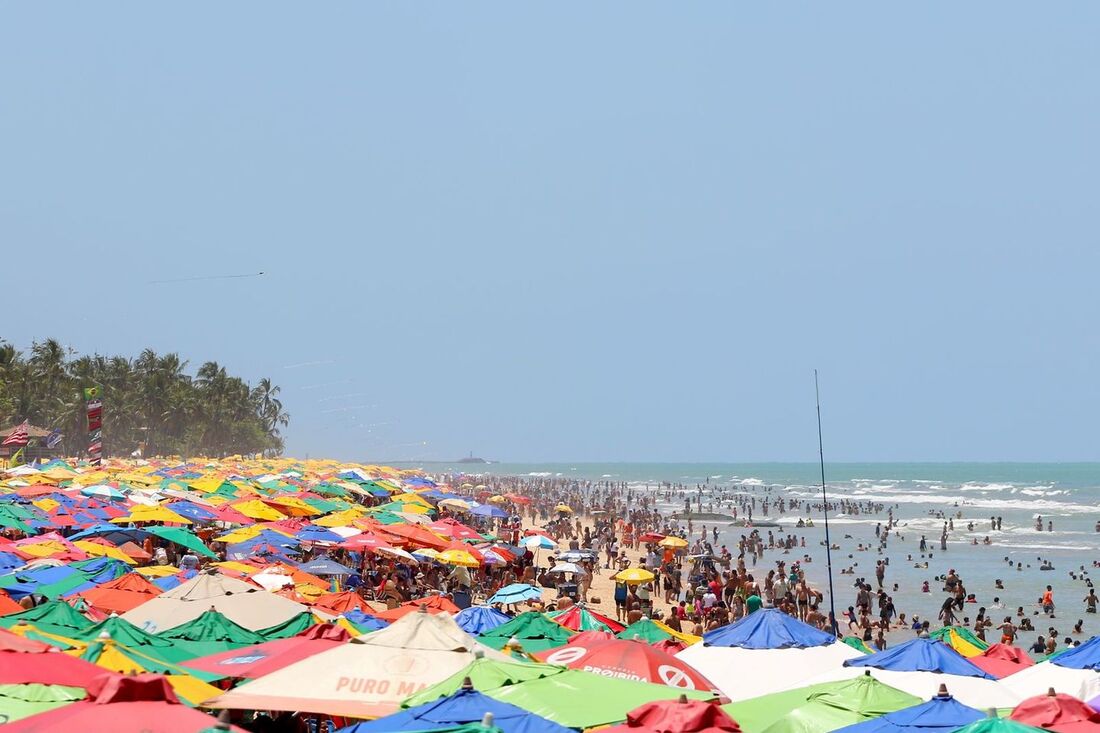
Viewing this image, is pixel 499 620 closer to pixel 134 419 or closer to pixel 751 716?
pixel 751 716

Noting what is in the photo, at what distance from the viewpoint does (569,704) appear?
7.43 m

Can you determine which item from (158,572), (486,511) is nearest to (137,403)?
(486,511)

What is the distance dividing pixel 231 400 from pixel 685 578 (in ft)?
279

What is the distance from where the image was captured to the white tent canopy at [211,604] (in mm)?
11102

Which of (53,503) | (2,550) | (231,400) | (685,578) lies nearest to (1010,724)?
(2,550)

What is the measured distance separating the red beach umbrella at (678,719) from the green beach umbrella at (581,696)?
52 cm

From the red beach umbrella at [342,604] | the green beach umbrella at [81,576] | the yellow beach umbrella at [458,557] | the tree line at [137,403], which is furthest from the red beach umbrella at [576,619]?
the tree line at [137,403]

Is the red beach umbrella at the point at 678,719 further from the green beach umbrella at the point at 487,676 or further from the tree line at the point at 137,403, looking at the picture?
the tree line at the point at 137,403

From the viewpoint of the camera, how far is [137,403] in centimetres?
9606

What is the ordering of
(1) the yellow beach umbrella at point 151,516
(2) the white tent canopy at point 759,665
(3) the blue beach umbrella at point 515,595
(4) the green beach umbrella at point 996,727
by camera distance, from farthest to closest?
(1) the yellow beach umbrella at point 151,516 < (3) the blue beach umbrella at point 515,595 < (2) the white tent canopy at point 759,665 < (4) the green beach umbrella at point 996,727

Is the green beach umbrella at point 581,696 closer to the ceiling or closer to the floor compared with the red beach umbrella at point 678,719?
closer to the floor

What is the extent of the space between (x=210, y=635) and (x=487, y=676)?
3.92m

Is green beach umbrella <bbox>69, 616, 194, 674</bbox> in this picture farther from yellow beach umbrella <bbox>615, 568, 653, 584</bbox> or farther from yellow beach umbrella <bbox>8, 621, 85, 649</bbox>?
yellow beach umbrella <bbox>615, 568, 653, 584</bbox>

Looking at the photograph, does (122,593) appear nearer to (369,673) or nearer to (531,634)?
(531,634)
